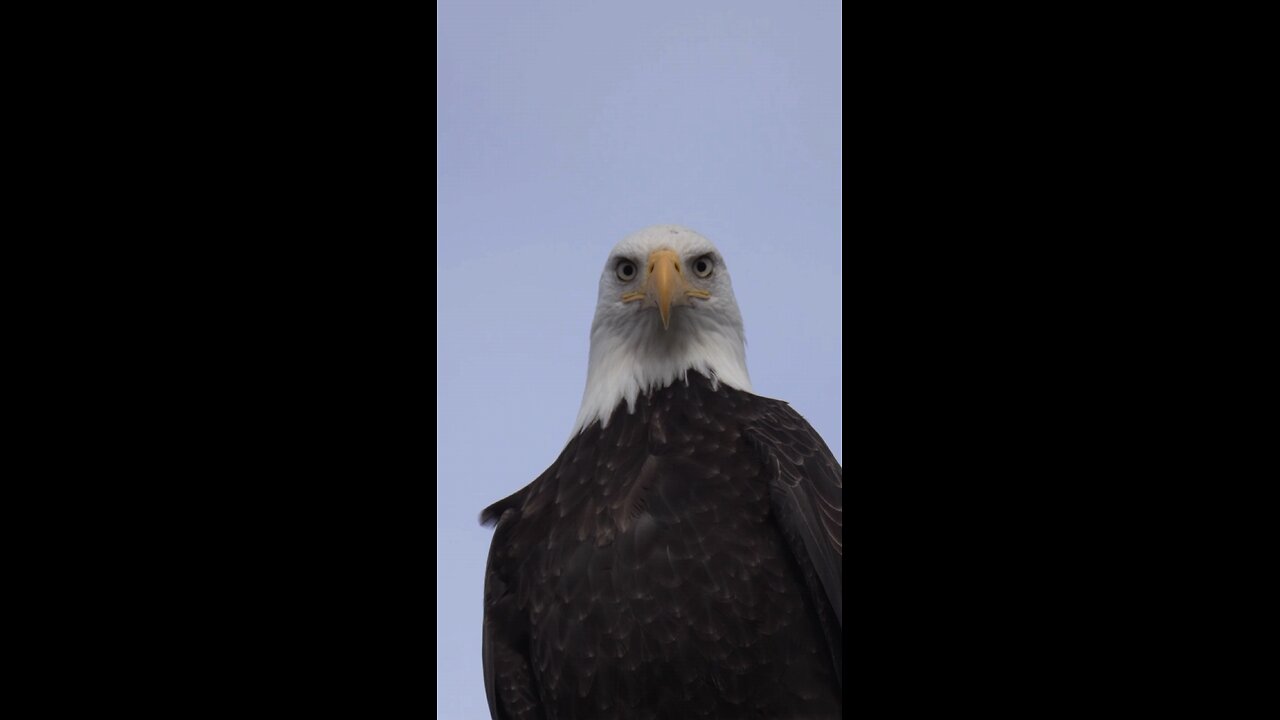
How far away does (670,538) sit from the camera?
9.14 feet

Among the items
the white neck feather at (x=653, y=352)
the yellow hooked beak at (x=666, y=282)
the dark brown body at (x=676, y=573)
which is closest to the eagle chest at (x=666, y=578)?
the dark brown body at (x=676, y=573)

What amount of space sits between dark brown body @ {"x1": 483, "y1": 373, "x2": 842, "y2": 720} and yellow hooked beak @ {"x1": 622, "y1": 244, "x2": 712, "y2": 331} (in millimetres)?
307

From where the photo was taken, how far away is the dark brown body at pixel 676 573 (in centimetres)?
270

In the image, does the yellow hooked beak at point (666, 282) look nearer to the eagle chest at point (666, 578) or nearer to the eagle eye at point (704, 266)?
the eagle eye at point (704, 266)

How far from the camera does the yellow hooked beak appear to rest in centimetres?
285

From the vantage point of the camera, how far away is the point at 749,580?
2.75m

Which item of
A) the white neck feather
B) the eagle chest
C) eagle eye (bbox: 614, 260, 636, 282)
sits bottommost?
the eagle chest

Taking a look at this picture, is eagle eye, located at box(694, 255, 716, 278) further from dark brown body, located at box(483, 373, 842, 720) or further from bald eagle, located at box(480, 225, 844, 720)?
dark brown body, located at box(483, 373, 842, 720)

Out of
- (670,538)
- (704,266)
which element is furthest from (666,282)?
(670,538)

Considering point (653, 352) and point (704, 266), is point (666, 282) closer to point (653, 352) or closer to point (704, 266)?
point (704, 266)

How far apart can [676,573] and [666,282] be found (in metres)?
0.74

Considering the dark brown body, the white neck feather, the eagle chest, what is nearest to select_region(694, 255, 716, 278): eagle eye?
the white neck feather
